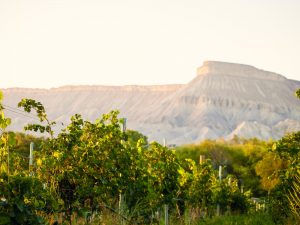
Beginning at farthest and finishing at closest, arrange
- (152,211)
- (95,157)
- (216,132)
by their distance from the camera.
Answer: (216,132), (152,211), (95,157)

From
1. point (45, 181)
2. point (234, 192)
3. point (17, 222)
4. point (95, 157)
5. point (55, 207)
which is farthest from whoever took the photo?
point (234, 192)

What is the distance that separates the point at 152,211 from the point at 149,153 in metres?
1.74

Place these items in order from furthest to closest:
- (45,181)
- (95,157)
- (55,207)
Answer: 1. (95,157)
2. (45,181)
3. (55,207)

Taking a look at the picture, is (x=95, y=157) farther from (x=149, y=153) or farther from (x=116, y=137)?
(x=149, y=153)

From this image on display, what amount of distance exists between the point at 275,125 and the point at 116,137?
192716mm

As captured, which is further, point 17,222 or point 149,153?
point 149,153

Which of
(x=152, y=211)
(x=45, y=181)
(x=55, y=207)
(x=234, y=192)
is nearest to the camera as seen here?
(x=55, y=207)

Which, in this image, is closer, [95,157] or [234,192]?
[95,157]

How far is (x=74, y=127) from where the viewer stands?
423 inches

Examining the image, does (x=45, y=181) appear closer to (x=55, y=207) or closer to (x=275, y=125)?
(x=55, y=207)

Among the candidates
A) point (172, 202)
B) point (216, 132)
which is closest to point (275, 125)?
point (216, 132)

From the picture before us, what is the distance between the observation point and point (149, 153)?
577 inches

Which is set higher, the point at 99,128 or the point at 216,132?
the point at 99,128

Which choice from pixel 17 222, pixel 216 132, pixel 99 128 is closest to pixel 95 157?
pixel 99 128
